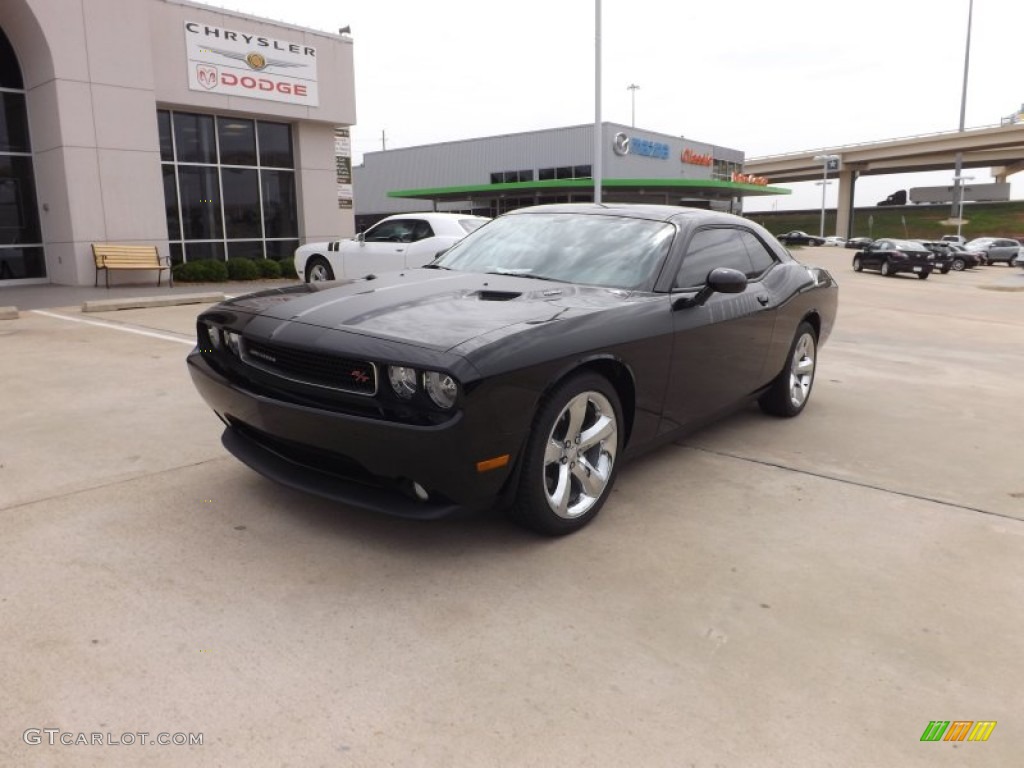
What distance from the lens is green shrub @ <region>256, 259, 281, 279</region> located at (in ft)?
56.4

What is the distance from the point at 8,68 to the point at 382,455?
1630cm

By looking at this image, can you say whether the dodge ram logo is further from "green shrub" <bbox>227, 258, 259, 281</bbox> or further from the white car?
the white car

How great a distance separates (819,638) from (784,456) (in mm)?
2149

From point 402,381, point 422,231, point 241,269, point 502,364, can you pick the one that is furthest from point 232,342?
point 241,269

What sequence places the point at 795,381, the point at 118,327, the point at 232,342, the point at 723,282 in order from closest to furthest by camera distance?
1. the point at 232,342
2. the point at 723,282
3. the point at 795,381
4. the point at 118,327

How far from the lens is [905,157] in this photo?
69438mm

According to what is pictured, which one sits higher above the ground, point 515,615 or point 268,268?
point 268,268

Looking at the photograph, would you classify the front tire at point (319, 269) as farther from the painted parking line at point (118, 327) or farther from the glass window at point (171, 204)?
the glass window at point (171, 204)

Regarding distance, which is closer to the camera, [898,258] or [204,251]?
[204,251]

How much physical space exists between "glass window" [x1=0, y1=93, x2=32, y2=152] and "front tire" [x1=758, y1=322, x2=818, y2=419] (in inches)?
612

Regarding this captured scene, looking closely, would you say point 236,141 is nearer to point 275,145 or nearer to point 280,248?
point 275,145

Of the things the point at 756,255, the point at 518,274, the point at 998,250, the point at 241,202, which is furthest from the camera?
the point at 998,250

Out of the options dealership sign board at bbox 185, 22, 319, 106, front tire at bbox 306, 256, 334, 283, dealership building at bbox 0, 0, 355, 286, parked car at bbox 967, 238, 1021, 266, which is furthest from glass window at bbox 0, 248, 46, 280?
parked car at bbox 967, 238, 1021, 266

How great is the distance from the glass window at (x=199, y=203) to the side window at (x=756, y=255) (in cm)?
1507
